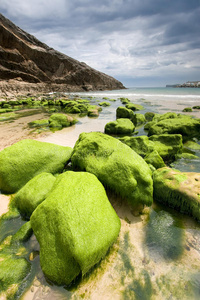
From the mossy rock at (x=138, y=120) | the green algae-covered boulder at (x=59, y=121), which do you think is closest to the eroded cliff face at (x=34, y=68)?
the green algae-covered boulder at (x=59, y=121)

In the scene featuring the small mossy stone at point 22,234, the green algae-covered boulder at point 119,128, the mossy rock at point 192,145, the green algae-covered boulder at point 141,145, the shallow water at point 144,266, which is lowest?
the shallow water at point 144,266

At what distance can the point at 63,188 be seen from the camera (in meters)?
2.84

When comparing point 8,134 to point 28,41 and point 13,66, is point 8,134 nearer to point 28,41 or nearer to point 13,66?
point 13,66

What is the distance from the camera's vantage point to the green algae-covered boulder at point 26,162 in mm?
4020

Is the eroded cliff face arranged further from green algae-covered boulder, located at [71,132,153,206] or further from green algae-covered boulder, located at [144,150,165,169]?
green algae-covered boulder, located at [144,150,165,169]

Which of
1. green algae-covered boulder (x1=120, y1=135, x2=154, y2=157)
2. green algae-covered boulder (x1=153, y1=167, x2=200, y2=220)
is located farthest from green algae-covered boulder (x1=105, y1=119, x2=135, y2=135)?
green algae-covered boulder (x1=153, y1=167, x2=200, y2=220)

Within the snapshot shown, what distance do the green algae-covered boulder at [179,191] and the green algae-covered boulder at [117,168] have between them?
0.44 m

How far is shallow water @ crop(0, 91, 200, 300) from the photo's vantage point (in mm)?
2137

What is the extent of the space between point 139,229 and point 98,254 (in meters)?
1.12

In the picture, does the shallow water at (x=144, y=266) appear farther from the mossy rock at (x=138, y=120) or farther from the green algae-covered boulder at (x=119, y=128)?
the mossy rock at (x=138, y=120)

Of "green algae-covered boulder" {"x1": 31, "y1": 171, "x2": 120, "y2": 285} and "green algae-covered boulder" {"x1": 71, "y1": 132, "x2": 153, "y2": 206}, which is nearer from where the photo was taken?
"green algae-covered boulder" {"x1": 31, "y1": 171, "x2": 120, "y2": 285}

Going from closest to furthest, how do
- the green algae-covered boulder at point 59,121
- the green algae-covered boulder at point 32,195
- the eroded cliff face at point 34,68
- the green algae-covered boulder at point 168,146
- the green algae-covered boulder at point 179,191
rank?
the green algae-covered boulder at point 32,195, the green algae-covered boulder at point 179,191, the green algae-covered boulder at point 168,146, the green algae-covered boulder at point 59,121, the eroded cliff face at point 34,68

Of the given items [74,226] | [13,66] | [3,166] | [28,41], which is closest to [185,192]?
[74,226]

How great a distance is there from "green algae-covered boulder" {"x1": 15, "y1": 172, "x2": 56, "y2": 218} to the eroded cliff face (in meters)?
38.5
